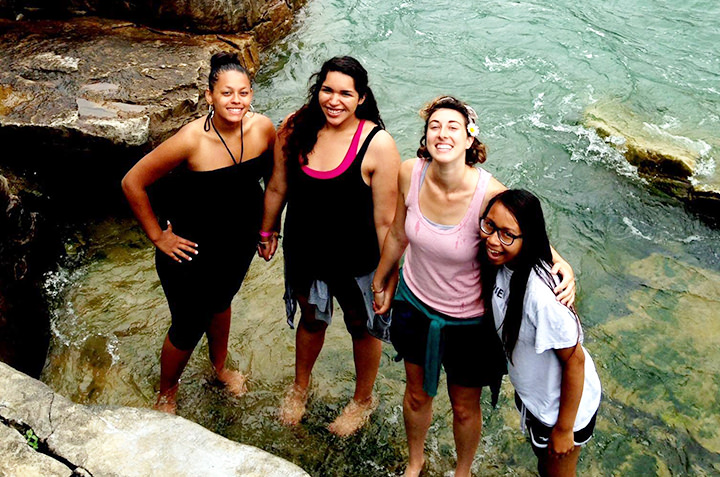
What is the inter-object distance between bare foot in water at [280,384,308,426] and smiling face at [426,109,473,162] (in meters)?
1.82

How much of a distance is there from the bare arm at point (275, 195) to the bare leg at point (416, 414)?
36.7 inches

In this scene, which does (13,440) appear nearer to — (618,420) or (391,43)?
(618,420)

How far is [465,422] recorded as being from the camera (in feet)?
9.96

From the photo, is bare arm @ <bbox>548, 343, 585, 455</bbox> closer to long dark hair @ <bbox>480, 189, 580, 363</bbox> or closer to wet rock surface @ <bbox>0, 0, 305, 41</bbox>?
long dark hair @ <bbox>480, 189, 580, 363</bbox>

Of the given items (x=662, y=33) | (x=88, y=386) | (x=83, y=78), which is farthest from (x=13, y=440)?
(x=662, y=33)

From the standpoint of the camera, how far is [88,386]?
3836 millimetres

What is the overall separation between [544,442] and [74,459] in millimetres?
1801

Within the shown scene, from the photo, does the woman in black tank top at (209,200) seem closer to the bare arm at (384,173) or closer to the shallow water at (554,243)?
the bare arm at (384,173)

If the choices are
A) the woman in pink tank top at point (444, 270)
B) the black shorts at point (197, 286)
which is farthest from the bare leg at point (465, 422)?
the black shorts at point (197, 286)

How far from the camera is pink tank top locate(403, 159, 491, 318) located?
2551 mm

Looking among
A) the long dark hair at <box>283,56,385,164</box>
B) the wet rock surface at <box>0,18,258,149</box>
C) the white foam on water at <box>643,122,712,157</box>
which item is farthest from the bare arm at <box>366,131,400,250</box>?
the white foam on water at <box>643,122,712,157</box>

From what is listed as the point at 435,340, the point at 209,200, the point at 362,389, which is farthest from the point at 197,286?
the point at 435,340

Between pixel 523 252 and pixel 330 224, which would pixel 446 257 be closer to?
pixel 523 252

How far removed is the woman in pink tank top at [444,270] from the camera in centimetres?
255
